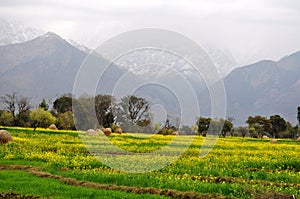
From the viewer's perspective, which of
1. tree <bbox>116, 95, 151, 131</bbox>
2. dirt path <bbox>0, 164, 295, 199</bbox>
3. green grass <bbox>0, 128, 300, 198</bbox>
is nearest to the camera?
dirt path <bbox>0, 164, 295, 199</bbox>

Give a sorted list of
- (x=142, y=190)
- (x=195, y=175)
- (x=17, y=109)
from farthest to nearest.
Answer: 1. (x=17, y=109)
2. (x=195, y=175)
3. (x=142, y=190)

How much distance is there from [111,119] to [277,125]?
1949 inches

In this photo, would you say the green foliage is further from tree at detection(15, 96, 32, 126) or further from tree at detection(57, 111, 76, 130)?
tree at detection(15, 96, 32, 126)

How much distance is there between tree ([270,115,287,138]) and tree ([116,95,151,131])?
60751 mm

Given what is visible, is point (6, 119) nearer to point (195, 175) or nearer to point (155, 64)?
point (155, 64)

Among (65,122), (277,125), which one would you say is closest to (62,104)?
(65,122)

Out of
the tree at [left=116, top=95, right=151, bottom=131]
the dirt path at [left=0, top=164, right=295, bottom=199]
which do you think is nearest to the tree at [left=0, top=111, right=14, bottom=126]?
the tree at [left=116, top=95, right=151, bottom=131]

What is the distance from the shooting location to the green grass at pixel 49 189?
50.7ft

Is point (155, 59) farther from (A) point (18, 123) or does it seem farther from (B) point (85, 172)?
(A) point (18, 123)

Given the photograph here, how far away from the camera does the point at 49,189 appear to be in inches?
647

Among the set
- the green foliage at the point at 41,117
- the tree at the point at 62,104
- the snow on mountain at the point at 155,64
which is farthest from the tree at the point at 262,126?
the snow on mountain at the point at 155,64

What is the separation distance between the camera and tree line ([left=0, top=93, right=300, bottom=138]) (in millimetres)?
48375

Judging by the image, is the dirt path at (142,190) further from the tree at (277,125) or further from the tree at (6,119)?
the tree at (277,125)

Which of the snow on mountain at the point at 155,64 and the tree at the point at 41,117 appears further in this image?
the tree at the point at 41,117
